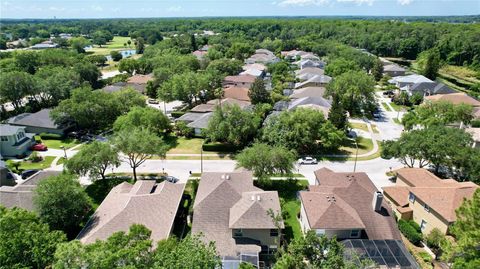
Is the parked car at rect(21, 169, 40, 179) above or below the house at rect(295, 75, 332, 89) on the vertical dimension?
below

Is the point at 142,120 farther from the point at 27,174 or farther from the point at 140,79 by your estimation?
the point at 140,79

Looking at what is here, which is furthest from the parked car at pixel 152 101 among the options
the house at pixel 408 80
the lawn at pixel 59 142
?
the house at pixel 408 80

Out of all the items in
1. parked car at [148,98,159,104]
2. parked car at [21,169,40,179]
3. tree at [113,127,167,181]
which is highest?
tree at [113,127,167,181]

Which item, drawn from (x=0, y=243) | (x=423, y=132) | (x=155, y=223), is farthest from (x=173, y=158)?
(x=423, y=132)

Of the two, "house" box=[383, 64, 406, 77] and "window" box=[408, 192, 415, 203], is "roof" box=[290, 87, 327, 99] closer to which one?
"house" box=[383, 64, 406, 77]

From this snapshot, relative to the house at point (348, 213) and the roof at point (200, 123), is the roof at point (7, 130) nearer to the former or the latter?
the roof at point (200, 123)

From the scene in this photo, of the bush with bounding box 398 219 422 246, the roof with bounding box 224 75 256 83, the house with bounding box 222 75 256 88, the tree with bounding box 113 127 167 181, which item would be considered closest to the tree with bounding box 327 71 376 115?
the house with bounding box 222 75 256 88
